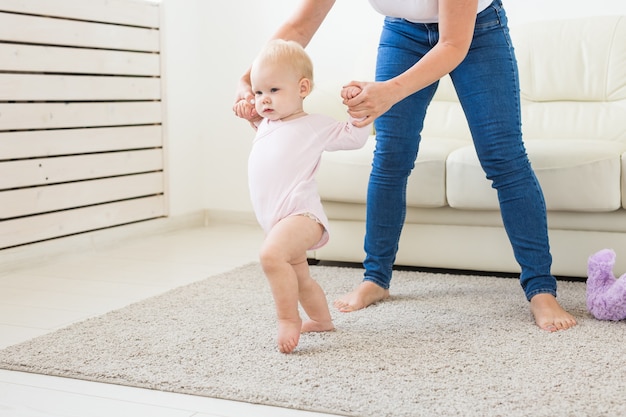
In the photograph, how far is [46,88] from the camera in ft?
9.66

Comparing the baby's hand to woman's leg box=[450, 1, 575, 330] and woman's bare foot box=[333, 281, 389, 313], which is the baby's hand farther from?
woman's bare foot box=[333, 281, 389, 313]

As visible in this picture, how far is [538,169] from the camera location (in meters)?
2.38

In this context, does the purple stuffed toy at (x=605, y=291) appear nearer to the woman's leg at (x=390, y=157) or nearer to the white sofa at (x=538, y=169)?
the white sofa at (x=538, y=169)

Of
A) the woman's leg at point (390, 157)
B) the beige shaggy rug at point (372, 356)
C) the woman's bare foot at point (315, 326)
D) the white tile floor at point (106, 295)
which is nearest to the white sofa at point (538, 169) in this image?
the beige shaggy rug at point (372, 356)

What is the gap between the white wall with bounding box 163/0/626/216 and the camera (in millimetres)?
3654

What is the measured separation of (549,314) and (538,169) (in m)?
0.59

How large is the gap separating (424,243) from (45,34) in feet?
5.03

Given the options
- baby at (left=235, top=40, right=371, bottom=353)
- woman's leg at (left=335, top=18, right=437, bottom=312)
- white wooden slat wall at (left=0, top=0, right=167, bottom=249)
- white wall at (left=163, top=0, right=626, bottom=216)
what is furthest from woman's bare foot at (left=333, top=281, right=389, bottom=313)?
white wall at (left=163, top=0, right=626, bottom=216)

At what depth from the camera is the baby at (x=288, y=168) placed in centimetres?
173

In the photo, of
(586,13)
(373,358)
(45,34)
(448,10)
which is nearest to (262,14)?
(45,34)

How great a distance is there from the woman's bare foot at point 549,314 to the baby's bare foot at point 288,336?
59 cm

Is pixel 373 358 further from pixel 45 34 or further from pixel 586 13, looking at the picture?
pixel 586 13

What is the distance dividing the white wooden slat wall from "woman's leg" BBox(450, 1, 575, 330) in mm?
1612

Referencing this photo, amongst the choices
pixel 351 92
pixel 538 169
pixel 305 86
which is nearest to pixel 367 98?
pixel 351 92
